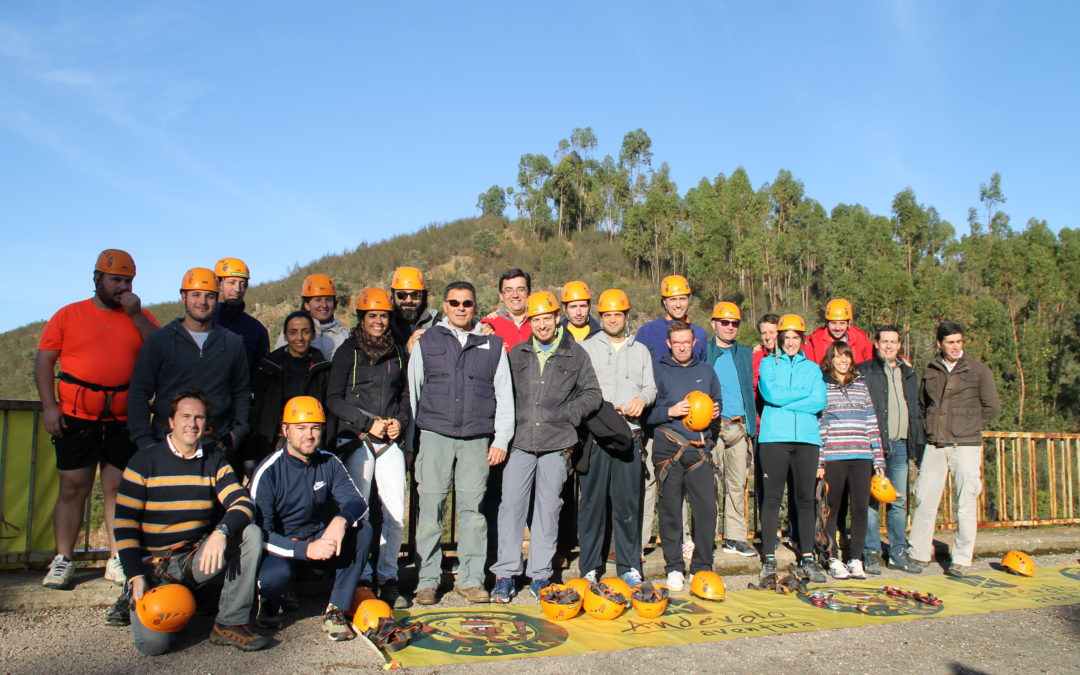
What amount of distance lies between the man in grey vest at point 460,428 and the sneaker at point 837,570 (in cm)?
343

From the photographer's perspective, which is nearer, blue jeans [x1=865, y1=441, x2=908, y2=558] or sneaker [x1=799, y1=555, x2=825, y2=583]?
→ sneaker [x1=799, y1=555, x2=825, y2=583]

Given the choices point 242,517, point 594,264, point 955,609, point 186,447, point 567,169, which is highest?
point 567,169

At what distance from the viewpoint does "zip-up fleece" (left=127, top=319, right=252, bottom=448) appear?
5.18 meters

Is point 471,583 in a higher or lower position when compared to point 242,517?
lower

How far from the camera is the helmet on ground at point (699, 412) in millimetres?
6145

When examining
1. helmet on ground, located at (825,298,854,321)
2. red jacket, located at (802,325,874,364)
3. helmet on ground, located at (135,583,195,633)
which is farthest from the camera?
red jacket, located at (802,325,874,364)

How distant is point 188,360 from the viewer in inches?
212

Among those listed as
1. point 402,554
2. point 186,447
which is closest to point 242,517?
point 186,447

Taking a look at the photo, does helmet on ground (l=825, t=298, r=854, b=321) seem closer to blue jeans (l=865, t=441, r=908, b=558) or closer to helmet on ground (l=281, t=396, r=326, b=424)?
blue jeans (l=865, t=441, r=908, b=558)

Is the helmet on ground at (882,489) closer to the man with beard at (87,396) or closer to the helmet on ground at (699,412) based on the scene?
the helmet on ground at (699,412)

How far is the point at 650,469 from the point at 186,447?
13.0 ft

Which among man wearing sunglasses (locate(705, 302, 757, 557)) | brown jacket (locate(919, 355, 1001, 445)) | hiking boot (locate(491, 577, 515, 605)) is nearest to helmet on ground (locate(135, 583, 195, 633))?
hiking boot (locate(491, 577, 515, 605))

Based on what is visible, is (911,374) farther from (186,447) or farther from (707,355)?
(186,447)

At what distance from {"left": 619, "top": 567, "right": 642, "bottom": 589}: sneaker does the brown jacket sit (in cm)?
369
